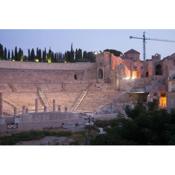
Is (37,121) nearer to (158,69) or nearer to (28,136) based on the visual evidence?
(28,136)

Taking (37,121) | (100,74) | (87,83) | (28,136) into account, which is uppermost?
(100,74)

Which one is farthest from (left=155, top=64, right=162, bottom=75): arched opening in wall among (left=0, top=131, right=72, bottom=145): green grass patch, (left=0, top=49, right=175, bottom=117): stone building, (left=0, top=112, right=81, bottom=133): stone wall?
(left=0, top=131, right=72, bottom=145): green grass patch

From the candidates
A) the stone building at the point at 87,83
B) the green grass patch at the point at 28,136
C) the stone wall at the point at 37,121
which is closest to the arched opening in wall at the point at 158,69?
the stone building at the point at 87,83

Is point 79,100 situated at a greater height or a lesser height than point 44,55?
lesser

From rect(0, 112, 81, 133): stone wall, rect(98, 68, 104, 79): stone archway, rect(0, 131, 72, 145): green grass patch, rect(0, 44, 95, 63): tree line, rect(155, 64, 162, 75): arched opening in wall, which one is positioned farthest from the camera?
rect(0, 44, 95, 63): tree line

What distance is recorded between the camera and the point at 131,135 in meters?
7.42

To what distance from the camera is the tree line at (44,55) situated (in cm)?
2708

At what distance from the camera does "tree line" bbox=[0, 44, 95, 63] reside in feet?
88.8

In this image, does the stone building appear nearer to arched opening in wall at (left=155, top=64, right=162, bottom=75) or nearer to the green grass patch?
arched opening in wall at (left=155, top=64, right=162, bottom=75)

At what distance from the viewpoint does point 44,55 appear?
2873cm

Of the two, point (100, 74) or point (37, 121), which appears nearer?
point (37, 121)

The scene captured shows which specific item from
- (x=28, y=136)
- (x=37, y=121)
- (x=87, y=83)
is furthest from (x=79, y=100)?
(x=28, y=136)
